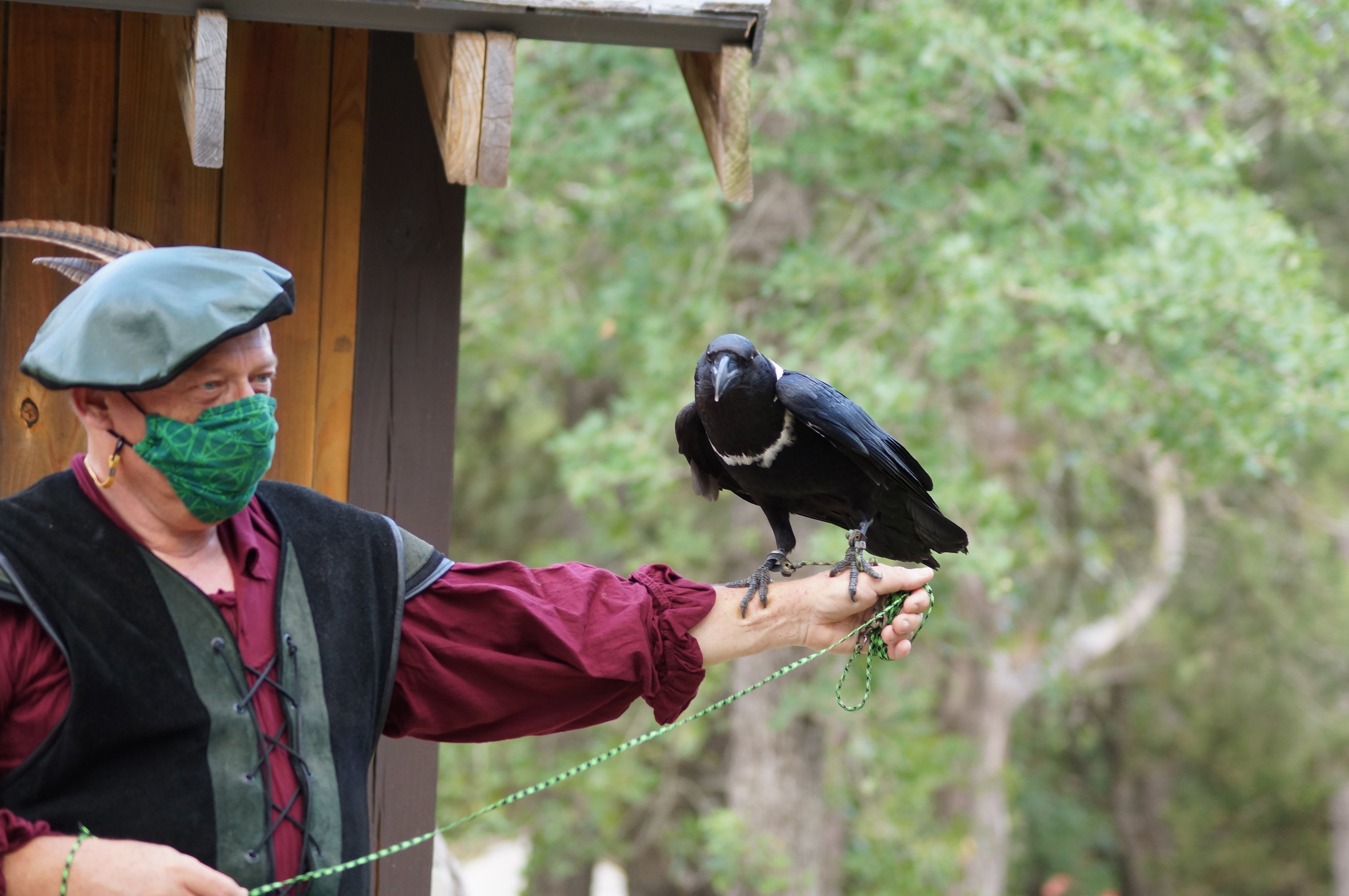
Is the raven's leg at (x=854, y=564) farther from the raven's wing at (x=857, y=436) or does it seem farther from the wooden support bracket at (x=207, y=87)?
the wooden support bracket at (x=207, y=87)

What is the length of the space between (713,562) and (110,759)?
6.70 metres

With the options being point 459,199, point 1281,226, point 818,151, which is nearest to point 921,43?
point 818,151

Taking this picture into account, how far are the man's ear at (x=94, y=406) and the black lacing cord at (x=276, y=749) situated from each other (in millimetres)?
343

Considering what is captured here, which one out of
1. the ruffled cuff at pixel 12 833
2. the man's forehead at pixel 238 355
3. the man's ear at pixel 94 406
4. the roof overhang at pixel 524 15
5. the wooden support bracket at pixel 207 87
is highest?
the roof overhang at pixel 524 15

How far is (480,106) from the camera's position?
87.1 inches

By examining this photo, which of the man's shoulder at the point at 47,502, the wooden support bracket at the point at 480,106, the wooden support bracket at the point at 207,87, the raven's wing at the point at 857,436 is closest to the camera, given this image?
the man's shoulder at the point at 47,502

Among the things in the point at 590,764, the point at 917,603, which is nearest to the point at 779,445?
the point at 917,603

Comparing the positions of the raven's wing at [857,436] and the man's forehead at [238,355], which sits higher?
the man's forehead at [238,355]

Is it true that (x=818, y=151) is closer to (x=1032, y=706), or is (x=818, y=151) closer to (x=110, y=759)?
(x=110, y=759)

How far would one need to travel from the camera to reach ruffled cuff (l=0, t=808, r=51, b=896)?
1.59m

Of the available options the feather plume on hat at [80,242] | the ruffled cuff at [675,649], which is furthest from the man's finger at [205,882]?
the feather plume on hat at [80,242]

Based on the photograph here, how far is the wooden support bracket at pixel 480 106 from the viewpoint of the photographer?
7.25 feet

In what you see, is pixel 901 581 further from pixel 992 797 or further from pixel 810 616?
pixel 992 797

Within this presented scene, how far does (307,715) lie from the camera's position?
1.84 meters
